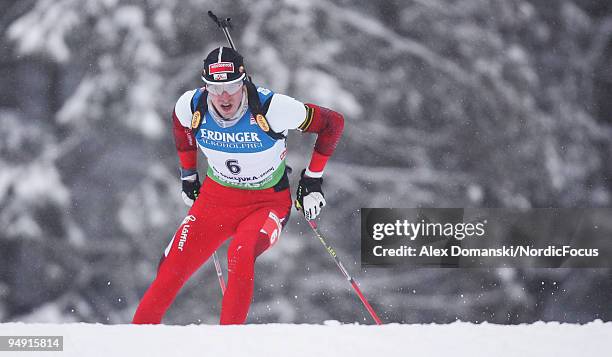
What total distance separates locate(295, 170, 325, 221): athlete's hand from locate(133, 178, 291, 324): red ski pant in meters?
0.08

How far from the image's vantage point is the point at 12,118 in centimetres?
486

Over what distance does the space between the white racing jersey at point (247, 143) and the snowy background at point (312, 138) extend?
1.50m

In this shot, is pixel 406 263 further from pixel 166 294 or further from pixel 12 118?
pixel 12 118

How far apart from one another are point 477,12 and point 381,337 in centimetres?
A: 335

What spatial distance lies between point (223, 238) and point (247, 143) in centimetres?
50

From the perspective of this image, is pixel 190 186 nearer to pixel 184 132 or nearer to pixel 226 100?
pixel 184 132

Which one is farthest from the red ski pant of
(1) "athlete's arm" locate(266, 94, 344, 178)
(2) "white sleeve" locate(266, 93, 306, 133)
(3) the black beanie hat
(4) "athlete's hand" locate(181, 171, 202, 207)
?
(3) the black beanie hat

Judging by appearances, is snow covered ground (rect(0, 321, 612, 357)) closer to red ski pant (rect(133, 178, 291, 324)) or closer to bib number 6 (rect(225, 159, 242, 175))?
red ski pant (rect(133, 178, 291, 324))

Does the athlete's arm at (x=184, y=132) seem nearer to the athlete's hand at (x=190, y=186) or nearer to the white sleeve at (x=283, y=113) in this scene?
the athlete's hand at (x=190, y=186)

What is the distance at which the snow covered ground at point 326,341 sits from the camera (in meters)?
1.97

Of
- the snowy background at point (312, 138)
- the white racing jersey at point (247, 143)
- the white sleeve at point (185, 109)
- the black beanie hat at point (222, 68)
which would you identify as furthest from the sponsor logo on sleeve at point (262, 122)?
the snowy background at point (312, 138)

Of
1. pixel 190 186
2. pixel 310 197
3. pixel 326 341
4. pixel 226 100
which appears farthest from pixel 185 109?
pixel 326 341

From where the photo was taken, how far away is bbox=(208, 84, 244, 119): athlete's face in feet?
10.1

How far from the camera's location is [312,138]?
491 cm
